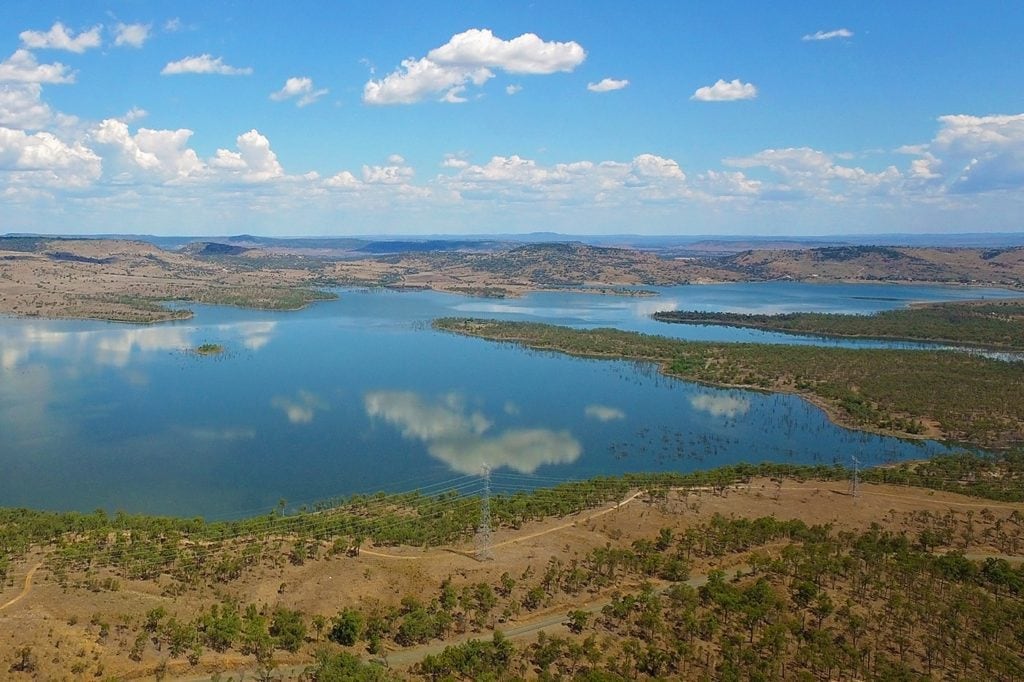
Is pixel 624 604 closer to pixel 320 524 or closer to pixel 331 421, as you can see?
pixel 320 524

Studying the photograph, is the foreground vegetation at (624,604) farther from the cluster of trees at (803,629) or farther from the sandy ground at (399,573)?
the sandy ground at (399,573)

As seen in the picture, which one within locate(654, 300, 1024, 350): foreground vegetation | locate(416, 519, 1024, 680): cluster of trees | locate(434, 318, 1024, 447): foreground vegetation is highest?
locate(654, 300, 1024, 350): foreground vegetation

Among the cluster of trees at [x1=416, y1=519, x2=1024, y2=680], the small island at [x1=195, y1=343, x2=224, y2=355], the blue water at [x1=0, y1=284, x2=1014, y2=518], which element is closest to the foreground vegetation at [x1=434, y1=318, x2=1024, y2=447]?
the blue water at [x1=0, y1=284, x2=1014, y2=518]

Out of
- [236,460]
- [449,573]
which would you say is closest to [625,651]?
[449,573]

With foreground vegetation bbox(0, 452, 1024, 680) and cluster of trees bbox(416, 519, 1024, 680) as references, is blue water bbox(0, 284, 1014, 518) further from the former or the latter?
cluster of trees bbox(416, 519, 1024, 680)

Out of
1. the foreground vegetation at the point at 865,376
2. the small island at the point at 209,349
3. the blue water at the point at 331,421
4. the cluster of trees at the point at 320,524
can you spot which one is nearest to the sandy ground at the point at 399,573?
the cluster of trees at the point at 320,524

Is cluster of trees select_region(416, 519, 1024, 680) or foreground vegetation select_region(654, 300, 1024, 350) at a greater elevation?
foreground vegetation select_region(654, 300, 1024, 350)

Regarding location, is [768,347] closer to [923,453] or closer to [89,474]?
[923,453]
